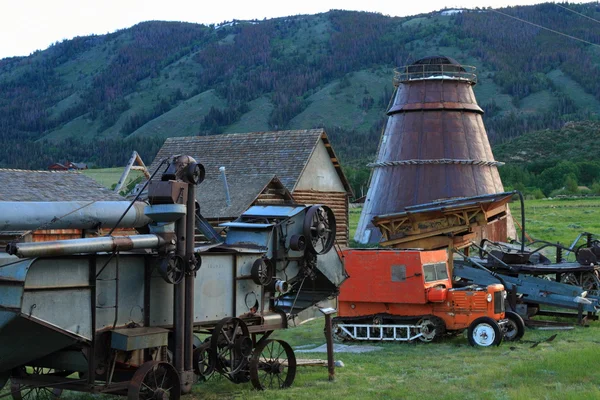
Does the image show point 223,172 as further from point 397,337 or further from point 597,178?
point 597,178

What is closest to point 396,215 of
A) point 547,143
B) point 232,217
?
point 232,217

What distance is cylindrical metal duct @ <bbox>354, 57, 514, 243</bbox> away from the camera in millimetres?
37656

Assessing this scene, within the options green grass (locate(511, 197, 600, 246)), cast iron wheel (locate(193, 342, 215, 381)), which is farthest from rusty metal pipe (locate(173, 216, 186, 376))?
green grass (locate(511, 197, 600, 246))

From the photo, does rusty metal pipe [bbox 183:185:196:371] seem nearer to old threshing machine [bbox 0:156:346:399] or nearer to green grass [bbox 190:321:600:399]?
old threshing machine [bbox 0:156:346:399]

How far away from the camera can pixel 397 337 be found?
66.6ft

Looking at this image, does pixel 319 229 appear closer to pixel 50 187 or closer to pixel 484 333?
pixel 484 333

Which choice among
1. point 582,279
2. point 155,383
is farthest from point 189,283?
point 582,279

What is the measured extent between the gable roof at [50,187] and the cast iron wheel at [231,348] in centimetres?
1280

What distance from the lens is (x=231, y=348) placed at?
13.2 m

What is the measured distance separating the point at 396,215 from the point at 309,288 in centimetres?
949

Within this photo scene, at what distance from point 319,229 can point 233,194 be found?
19.4m

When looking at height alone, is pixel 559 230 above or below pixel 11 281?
below

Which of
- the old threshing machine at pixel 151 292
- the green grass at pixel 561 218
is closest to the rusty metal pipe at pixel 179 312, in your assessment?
the old threshing machine at pixel 151 292

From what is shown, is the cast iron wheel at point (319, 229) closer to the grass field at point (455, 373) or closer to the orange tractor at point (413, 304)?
the grass field at point (455, 373)
